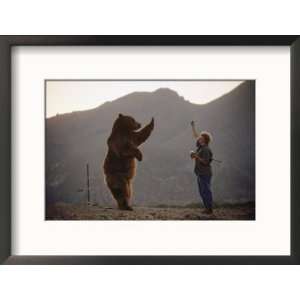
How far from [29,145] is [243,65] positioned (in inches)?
25.7

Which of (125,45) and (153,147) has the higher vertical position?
(125,45)

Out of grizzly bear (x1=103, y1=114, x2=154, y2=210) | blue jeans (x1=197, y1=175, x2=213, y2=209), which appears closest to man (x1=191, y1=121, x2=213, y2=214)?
blue jeans (x1=197, y1=175, x2=213, y2=209)

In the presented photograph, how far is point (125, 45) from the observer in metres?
1.13

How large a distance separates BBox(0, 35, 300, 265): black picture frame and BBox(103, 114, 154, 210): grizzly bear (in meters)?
0.19

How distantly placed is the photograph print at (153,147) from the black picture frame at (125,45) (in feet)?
0.35

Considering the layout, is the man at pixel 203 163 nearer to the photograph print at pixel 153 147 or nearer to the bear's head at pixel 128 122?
the photograph print at pixel 153 147

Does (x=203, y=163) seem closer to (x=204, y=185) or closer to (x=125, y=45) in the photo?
(x=204, y=185)

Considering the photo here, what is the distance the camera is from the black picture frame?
3.71 feet

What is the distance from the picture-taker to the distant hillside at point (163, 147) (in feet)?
3.80

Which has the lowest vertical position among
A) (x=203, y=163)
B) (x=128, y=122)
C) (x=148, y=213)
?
(x=148, y=213)

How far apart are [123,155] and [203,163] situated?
234 millimetres

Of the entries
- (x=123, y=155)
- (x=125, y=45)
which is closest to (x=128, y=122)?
(x=123, y=155)
